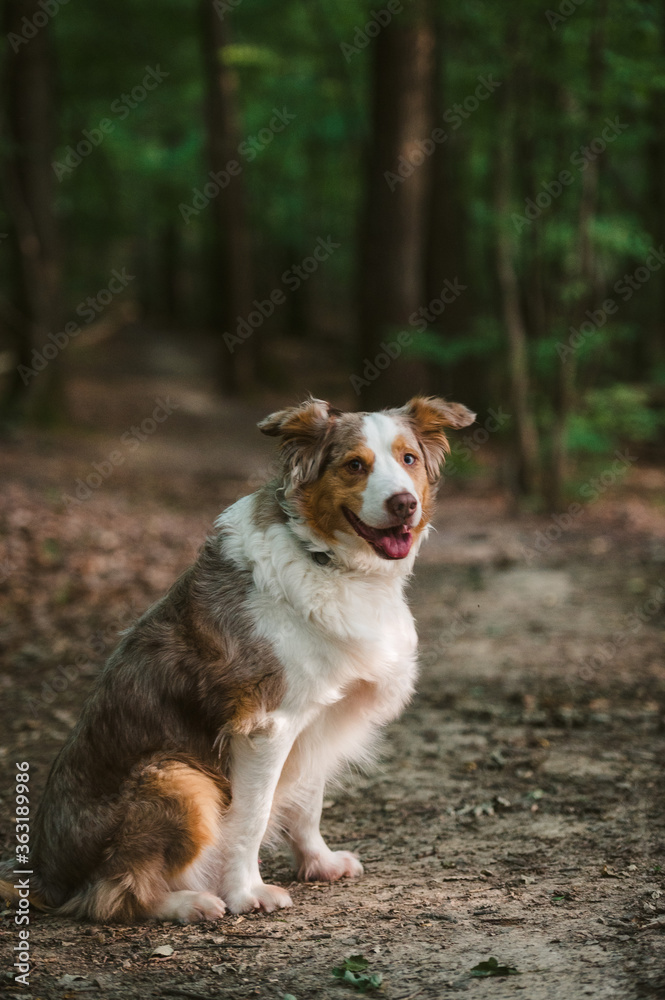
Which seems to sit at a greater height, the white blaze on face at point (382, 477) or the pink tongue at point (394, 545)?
the white blaze on face at point (382, 477)

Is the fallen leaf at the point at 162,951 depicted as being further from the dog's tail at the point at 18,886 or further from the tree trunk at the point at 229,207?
the tree trunk at the point at 229,207

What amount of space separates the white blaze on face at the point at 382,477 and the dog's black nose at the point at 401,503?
16mm

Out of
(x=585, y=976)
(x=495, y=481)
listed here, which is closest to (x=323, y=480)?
(x=585, y=976)

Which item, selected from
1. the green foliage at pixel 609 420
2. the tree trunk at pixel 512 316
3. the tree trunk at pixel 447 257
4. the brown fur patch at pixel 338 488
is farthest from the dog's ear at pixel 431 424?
the tree trunk at pixel 447 257

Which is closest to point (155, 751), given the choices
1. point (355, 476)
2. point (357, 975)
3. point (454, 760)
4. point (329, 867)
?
point (329, 867)

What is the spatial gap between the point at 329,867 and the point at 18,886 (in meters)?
1.35

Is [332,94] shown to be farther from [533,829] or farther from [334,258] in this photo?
[533,829]

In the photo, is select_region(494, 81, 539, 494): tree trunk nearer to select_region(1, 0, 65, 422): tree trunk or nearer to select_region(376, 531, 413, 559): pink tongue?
select_region(1, 0, 65, 422): tree trunk

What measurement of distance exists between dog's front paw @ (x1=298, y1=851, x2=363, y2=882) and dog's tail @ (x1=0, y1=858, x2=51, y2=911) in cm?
114

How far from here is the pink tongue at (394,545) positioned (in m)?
3.89

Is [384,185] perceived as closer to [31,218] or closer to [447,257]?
[447,257]

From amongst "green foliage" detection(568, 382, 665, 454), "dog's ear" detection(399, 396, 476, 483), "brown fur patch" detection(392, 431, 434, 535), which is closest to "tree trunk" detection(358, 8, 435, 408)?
"green foliage" detection(568, 382, 665, 454)

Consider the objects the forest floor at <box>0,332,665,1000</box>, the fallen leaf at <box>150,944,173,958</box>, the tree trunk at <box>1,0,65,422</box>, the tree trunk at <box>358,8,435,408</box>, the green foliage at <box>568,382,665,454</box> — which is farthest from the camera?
the tree trunk at <box>1,0,65,422</box>

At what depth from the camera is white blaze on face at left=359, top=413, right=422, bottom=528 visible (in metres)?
3.78
